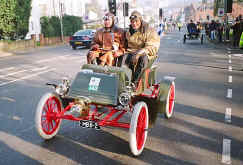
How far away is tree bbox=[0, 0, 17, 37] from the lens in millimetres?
25000

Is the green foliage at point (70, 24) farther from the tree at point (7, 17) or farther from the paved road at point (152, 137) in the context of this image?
the paved road at point (152, 137)

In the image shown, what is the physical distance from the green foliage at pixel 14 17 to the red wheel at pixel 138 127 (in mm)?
22961

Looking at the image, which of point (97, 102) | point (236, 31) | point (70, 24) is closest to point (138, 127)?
point (97, 102)

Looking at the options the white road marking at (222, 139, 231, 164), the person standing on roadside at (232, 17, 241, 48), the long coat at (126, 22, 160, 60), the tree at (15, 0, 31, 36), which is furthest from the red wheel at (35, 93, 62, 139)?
the tree at (15, 0, 31, 36)

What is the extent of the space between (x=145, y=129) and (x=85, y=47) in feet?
76.1

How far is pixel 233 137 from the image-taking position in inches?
209

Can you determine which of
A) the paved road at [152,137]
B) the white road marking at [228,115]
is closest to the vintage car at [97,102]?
the paved road at [152,137]

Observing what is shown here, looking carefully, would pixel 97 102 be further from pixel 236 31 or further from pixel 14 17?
pixel 14 17

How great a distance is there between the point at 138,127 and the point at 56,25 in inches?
1361

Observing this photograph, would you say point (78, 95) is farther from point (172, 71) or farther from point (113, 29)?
point (172, 71)

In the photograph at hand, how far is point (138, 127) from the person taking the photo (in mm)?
4652

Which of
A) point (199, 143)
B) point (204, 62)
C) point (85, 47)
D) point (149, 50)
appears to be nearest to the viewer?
point (199, 143)

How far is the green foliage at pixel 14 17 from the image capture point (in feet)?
83.0

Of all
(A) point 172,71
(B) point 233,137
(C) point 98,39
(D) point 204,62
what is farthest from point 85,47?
(B) point 233,137
